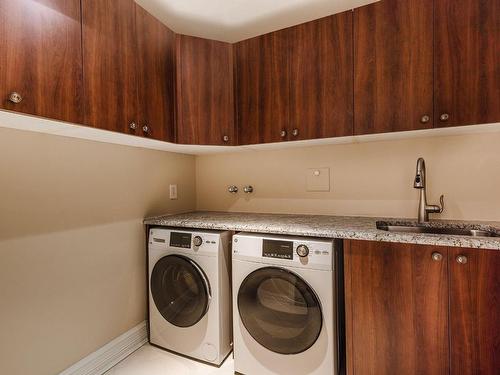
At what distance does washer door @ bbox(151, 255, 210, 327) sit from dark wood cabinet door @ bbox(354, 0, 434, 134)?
1.39 m

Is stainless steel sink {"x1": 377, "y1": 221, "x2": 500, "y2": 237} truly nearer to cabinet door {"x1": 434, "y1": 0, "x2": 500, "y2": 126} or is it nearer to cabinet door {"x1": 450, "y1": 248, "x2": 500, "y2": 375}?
cabinet door {"x1": 450, "y1": 248, "x2": 500, "y2": 375}

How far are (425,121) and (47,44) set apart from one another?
1.85 m

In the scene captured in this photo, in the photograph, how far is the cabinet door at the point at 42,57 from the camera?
0.95 m

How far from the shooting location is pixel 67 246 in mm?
1452

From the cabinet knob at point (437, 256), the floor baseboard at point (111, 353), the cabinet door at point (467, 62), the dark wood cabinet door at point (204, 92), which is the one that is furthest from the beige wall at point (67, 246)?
the cabinet door at point (467, 62)

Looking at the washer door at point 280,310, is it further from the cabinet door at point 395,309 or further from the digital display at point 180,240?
the digital display at point 180,240

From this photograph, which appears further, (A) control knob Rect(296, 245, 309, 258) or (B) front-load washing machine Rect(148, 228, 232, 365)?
(B) front-load washing machine Rect(148, 228, 232, 365)

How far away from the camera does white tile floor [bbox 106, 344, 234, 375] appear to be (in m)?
1.60

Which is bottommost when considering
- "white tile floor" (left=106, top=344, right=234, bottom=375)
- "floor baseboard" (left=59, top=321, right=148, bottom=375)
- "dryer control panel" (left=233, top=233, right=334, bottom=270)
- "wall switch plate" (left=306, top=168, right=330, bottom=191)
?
"white tile floor" (left=106, top=344, right=234, bottom=375)

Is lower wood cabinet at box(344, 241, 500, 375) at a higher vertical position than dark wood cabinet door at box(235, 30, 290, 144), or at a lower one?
lower

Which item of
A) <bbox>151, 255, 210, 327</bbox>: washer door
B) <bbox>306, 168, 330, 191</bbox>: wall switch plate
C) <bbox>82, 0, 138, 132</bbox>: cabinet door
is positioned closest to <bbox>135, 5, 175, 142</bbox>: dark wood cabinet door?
<bbox>82, 0, 138, 132</bbox>: cabinet door

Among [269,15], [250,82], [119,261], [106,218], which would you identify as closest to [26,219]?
[106,218]

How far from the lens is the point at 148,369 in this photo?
1.62 m

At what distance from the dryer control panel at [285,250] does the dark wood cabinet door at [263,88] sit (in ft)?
2.27
